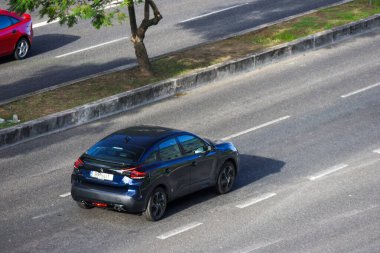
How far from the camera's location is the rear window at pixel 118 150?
14.5 m

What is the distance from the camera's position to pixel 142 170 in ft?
47.1

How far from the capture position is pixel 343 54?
25.1 metres

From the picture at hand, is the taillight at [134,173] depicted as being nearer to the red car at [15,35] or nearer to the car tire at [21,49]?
the red car at [15,35]

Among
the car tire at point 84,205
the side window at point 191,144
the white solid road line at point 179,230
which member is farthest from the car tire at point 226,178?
the car tire at point 84,205

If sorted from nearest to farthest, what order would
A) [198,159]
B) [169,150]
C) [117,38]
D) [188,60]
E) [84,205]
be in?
[84,205], [169,150], [198,159], [188,60], [117,38]

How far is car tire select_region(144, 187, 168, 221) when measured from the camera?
1446 centimetres

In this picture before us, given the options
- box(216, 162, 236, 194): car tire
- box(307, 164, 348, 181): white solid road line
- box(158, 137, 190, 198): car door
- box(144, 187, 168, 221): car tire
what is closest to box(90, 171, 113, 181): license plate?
box(144, 187, 168, 221): car tire

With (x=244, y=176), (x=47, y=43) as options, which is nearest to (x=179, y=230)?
Answer: (x=244, y=176)

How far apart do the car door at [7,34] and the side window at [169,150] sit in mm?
11299

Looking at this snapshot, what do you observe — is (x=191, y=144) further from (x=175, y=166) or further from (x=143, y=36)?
(x=143, y=36)

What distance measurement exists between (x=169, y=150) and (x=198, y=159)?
2.36 ft

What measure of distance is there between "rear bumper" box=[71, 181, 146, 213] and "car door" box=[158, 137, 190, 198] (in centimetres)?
84

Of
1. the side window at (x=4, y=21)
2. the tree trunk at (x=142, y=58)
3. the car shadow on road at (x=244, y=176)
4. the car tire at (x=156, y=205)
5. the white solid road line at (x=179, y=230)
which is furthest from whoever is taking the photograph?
the side window at (x=4, y=21)

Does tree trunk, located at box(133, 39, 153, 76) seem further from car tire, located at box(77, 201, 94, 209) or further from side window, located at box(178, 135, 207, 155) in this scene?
car tire, located at box(77, 201, 94, 209)
